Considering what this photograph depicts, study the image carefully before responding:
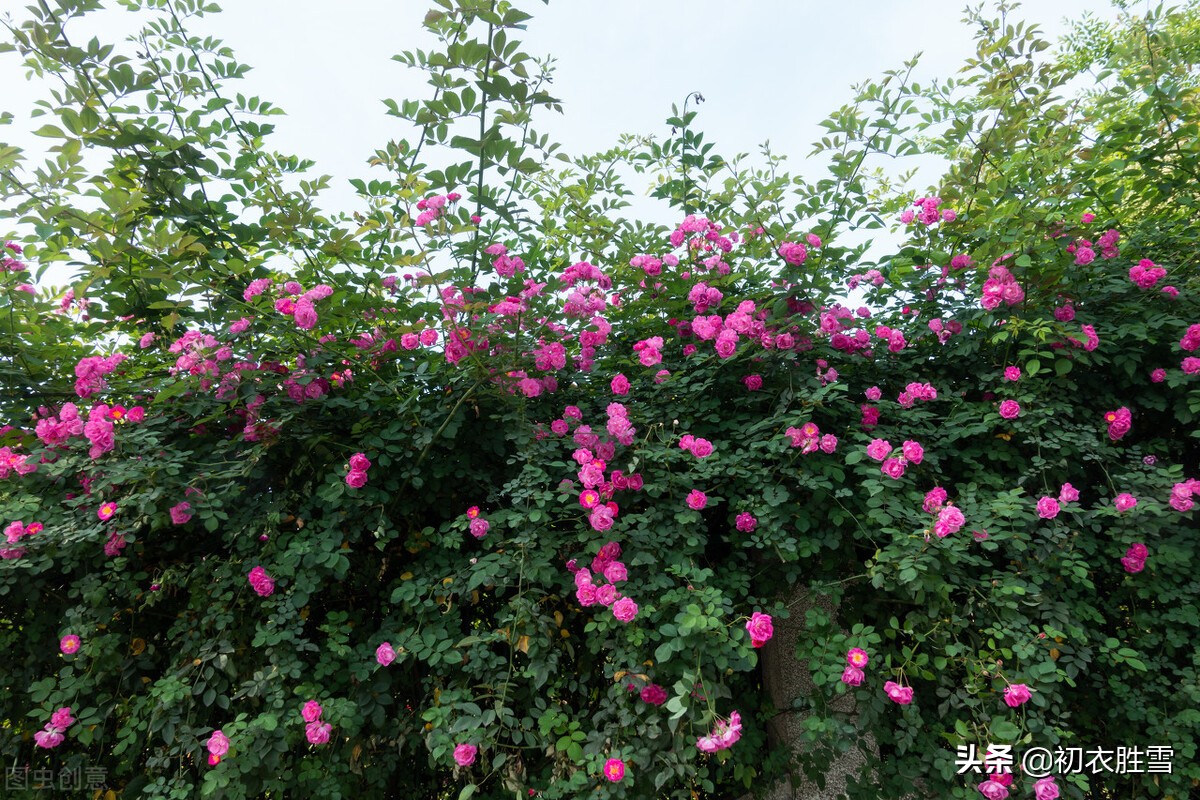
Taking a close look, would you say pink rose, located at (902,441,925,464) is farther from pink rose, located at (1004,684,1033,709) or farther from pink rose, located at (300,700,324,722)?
pink rose, located at (300,700,324,722)

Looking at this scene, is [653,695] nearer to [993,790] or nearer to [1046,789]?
[993,790]

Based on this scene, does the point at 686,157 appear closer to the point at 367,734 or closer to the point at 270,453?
the point at 270,453

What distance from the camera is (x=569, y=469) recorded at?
6.64ft

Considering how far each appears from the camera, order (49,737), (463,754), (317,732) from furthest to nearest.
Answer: (49,737)
(317,732)
(463,754)

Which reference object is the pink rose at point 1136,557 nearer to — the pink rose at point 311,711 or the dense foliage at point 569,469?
the dense foliage at point 569,469

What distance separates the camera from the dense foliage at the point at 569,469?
1.86 meters

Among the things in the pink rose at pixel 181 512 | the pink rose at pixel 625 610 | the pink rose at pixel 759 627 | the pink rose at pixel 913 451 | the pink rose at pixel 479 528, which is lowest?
the pink rose at pixel 759 627

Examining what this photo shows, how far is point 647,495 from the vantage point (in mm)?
2146

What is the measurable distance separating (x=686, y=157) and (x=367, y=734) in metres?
2.29

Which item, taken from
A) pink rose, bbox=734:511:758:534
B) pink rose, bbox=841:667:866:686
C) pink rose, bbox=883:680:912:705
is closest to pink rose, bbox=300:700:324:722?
pink rose, bbox=734:511:758:534

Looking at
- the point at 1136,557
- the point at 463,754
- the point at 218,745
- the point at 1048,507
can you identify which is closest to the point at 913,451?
the point at 1048,507

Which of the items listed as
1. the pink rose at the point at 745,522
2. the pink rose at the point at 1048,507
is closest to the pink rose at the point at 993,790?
the pink rose at the point at 1048,507

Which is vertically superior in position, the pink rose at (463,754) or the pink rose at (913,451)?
the pink rose at (913,451)

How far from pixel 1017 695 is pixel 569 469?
131 centimetres
